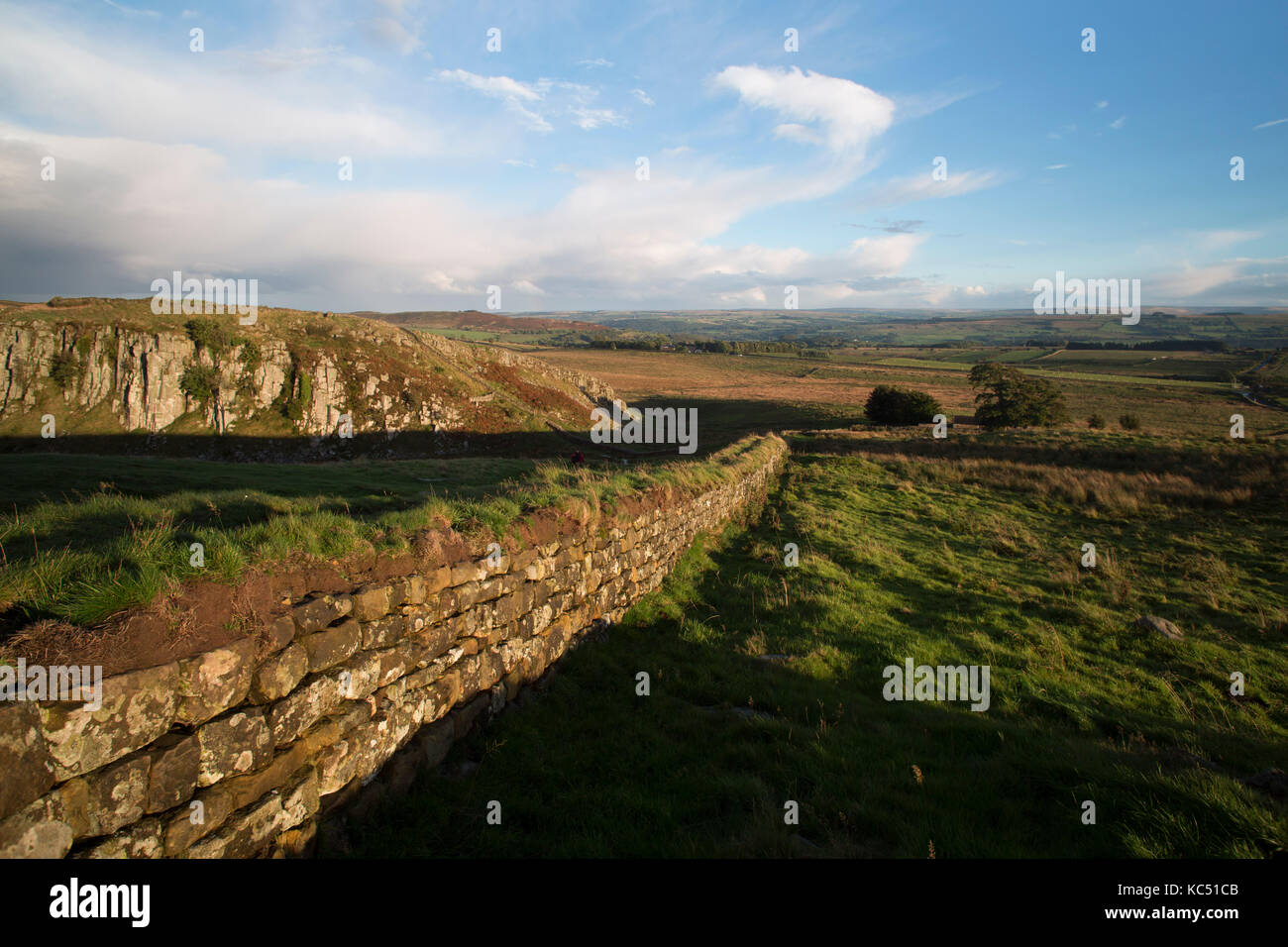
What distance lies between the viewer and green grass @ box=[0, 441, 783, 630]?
3090mm

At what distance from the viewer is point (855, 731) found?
17.2 feet

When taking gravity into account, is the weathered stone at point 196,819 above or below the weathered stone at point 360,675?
below

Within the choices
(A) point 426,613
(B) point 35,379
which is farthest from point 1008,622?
(B) point 35,379

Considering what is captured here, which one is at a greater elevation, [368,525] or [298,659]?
[368,525]

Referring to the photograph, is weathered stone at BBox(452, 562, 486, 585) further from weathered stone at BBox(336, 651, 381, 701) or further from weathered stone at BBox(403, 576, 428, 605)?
weathered stone at BBox(336, 651, 381, 701)

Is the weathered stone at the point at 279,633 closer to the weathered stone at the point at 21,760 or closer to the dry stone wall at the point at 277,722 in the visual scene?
the dry stone wall at the point at 277,722

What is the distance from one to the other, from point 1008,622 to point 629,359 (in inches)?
4136

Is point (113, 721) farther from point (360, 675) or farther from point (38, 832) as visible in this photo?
point (360, 675)

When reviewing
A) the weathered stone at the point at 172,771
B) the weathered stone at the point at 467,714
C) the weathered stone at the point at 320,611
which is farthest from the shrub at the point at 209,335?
the weathered stone at the point at 172,771

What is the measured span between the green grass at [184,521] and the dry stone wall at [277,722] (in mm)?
500

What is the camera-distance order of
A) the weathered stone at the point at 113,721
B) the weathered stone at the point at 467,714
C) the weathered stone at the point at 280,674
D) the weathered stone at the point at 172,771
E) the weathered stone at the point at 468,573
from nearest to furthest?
1. the weathered stone at the point at 113,721
2. the weathered stone at the point at 172,771
3. the weathered stone at the point at 280,674
4. the weathered stone at the point at 467,714
5. the weathered stone at the point at 468,573

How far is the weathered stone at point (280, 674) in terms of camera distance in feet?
11.0
